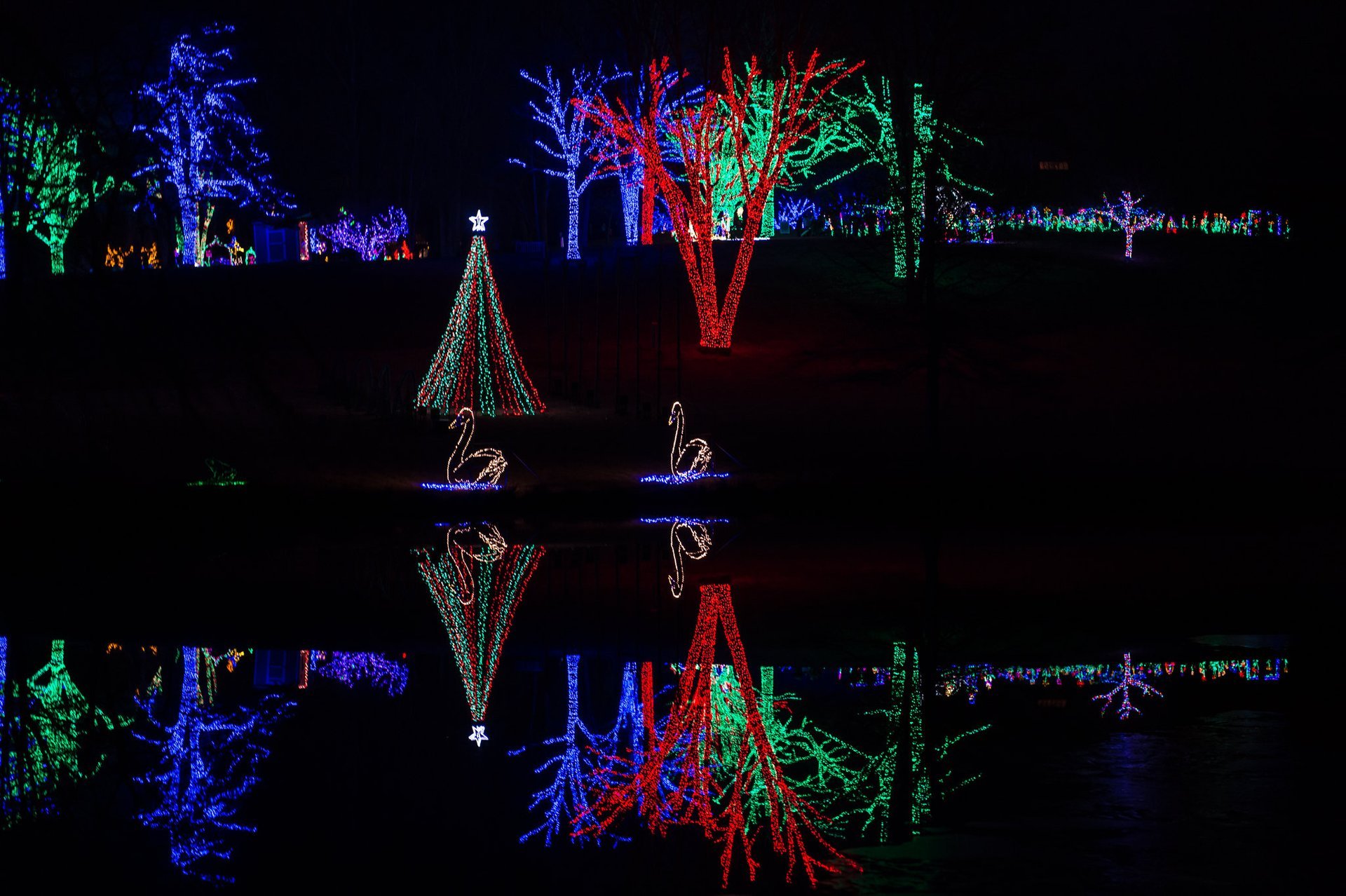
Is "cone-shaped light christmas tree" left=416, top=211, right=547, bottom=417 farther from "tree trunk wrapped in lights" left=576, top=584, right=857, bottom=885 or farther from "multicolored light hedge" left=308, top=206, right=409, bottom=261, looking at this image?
"multicolored light hedge" left=308, top=206, right=409, bottom=261

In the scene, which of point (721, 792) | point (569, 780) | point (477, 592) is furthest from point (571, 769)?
point (477, 592)

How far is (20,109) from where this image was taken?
11297 mm

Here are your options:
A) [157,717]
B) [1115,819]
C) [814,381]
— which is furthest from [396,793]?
[814,381]

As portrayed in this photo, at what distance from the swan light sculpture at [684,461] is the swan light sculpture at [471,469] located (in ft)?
6.30

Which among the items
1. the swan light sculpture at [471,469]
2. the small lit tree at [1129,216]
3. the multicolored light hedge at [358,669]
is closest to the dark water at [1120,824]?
the multicolored light hedge at [358,669]

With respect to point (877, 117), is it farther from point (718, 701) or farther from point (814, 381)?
point (718, 701)

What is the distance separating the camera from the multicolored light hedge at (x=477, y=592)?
10.5m

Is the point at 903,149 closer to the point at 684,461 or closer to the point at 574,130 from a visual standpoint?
the point at 684,461

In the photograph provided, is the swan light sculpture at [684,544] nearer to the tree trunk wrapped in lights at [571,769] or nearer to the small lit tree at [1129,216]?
the tree trunk wrapped in lights at [571,769]

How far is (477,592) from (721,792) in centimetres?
610

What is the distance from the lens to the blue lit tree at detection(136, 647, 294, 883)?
675cm

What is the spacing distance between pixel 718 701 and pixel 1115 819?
2.87 m

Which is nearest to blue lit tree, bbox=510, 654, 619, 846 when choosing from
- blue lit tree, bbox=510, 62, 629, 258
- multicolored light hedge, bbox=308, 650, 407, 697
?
multicolored light hedge, bbox=308, 650, 407, 697

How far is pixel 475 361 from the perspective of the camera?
25859mm
